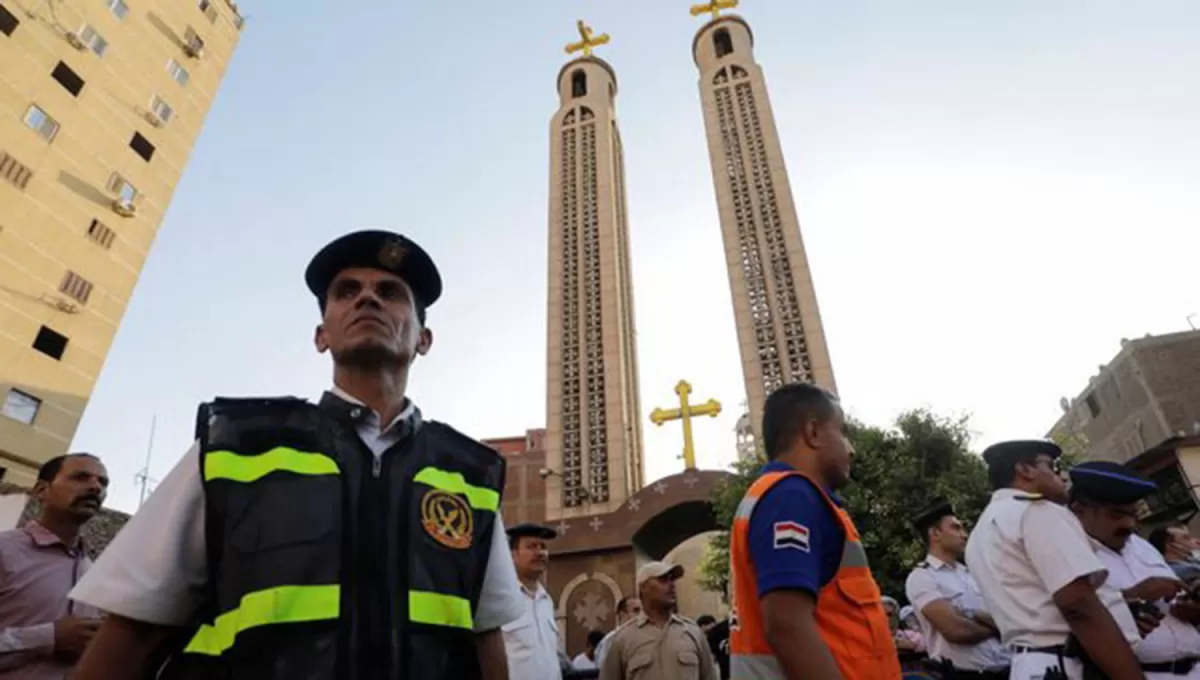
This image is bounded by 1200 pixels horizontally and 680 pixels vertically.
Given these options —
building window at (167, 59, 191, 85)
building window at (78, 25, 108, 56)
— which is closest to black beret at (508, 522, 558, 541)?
building window at (78, 25, 108, 56)

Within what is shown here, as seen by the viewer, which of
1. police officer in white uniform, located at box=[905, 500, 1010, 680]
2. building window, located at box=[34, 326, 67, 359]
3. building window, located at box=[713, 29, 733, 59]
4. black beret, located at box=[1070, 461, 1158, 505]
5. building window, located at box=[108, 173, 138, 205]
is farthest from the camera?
building window, located at box=[713, 29, 733, 59]

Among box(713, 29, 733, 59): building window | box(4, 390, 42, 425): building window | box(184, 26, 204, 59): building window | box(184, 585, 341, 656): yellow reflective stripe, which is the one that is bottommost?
box(184, 585, 341, 656): yellow reflective stripe

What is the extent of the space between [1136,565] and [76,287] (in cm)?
2598

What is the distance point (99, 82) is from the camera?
2250 centimetres

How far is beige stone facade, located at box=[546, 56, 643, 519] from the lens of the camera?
25531 millimetres

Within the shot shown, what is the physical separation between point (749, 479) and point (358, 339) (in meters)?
15.9

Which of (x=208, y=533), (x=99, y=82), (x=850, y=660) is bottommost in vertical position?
(x=850, y=660)

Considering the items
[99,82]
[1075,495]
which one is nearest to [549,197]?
[99,82]

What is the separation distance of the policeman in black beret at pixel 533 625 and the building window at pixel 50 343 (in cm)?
2121

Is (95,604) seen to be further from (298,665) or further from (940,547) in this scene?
(940,547)

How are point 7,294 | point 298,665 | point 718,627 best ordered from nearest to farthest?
point 298,665, point 718,627, point 7,294

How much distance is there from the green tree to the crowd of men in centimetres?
1131

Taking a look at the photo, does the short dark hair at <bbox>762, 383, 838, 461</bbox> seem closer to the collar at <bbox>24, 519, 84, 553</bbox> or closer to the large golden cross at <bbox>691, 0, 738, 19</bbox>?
the collar at <bbox>24, 519, 84, 553</bbox>

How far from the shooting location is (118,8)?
23.6 m
